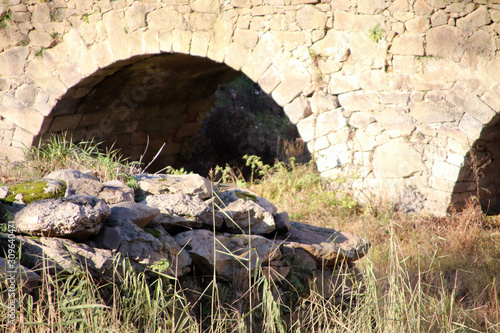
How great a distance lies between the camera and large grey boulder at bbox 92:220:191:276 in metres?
2.18

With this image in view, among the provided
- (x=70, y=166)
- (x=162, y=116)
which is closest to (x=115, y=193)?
(x=70, y=166)

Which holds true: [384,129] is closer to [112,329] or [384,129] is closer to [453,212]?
[453,212]

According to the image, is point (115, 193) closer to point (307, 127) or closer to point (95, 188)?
point (95, 188)

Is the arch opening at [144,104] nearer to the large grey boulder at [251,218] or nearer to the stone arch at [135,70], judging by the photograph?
the stone arch at [135,70]

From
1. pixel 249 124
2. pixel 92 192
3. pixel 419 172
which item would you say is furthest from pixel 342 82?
pixel 249 124

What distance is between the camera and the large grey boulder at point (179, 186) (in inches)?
113

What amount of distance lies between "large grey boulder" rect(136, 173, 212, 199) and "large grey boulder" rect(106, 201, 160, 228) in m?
0.43

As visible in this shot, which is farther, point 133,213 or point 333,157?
point 333,157

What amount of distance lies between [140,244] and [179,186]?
74 cm

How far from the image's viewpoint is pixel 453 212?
439 centimetres

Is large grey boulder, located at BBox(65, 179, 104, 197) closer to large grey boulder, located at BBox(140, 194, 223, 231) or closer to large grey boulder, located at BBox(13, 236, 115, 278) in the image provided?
large grey boulder, located at BBox(140, 194, 223, 231)

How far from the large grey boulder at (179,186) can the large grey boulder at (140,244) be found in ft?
1.82

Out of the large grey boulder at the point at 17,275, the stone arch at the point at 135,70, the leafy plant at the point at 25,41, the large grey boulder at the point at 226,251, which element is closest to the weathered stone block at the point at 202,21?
the stone arch at the point at 135,70

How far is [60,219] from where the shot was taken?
6.81 feet
